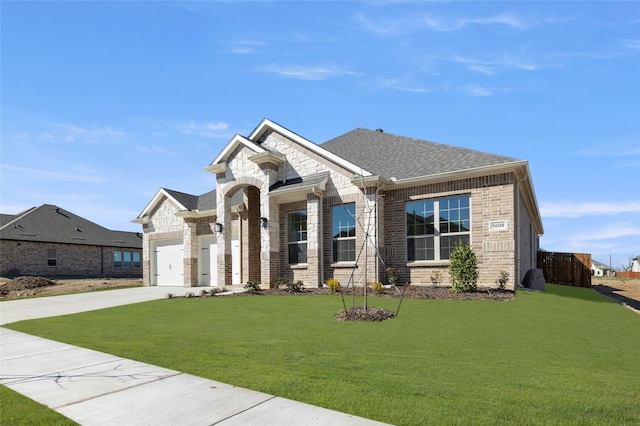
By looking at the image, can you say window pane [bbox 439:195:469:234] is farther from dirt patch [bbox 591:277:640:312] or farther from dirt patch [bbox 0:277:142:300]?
dirt patch [bbox 0:277:142:300]

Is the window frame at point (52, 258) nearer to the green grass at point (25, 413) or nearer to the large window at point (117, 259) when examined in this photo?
the large window at point (117, 259)

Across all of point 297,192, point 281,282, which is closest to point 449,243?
point 297,192

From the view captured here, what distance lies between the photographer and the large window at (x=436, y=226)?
582 inches

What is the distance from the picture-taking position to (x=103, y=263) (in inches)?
1487

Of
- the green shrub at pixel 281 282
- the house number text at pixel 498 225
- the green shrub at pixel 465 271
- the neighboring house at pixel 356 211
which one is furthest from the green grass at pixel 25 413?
the house number text at pixel 498 225

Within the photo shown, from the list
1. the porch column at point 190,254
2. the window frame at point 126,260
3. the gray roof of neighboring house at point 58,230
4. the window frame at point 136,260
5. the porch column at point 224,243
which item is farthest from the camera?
the window frame at point 136,260

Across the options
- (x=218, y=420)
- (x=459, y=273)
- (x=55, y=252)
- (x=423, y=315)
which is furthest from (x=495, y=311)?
(x=55, y=252)

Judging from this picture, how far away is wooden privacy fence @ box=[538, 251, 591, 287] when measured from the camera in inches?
961

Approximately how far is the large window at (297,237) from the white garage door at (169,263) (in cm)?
863

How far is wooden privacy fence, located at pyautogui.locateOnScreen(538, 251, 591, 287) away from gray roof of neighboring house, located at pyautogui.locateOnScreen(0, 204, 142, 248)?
37.0 meters

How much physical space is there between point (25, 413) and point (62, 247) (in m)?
36.7

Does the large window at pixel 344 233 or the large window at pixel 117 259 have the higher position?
the large window at pixel 344 233

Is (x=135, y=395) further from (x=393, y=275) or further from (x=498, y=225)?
(x=498, y=225)

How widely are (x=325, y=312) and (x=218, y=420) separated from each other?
6693 millimetres
